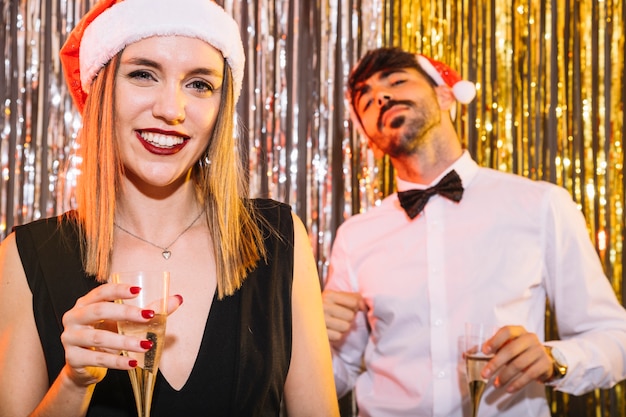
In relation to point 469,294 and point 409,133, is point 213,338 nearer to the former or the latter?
point 469,294

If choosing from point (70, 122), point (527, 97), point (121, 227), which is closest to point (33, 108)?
point (70, 122)

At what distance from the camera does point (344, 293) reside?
2439mm

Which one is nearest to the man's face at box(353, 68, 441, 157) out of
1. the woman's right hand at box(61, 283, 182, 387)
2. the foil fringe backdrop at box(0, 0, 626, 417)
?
the foil fringe backdrop at box(0, 0, 626, 417)

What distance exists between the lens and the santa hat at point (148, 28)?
1686 mm

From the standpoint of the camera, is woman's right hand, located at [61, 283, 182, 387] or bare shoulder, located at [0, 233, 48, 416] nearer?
woman's right hand, located at [61, 283, 182, 387]

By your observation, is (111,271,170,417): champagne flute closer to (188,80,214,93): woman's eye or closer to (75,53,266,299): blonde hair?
(75,53,266,299): blonde hair

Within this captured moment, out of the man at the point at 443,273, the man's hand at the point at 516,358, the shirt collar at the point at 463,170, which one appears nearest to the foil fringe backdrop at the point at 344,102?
the man at the point at 443,273

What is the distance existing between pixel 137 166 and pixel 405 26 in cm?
185

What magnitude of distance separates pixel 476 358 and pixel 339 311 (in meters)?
0.58

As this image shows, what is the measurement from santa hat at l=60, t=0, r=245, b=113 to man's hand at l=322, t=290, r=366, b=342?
83 cm

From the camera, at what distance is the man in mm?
2324

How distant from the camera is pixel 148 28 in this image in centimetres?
167

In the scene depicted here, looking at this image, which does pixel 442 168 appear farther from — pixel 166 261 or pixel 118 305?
pixel 118 305

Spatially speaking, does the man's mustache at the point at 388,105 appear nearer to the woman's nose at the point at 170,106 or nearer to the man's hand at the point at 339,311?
Result: the man's hand at the point at 339,311
